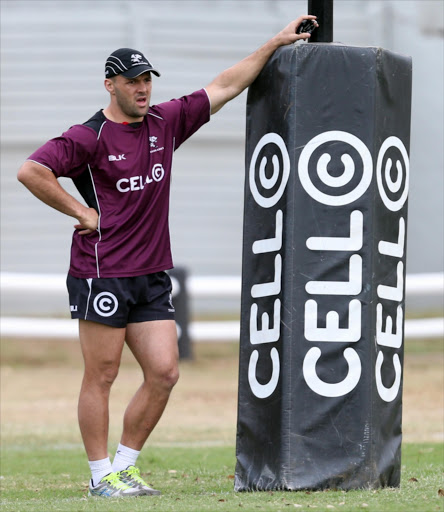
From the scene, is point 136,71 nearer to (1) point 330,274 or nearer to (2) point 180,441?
(1) point 330,274

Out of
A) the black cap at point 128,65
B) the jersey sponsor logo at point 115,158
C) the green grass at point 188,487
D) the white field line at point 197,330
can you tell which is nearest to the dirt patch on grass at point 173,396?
the white field line at point 197,330

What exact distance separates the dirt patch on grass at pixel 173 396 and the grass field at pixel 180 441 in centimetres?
1

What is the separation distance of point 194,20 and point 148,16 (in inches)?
27.9

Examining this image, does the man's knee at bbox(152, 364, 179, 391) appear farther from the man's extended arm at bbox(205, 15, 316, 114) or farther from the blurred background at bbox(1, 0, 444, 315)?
the blurred background at bbox(1, 0, 444, 315)

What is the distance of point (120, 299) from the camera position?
5.68m

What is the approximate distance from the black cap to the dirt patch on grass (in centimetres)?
414

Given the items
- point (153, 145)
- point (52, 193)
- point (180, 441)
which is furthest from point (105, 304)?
point (180, 441)

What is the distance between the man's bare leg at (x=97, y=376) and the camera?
5.74 metres

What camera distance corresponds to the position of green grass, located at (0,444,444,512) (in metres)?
4.93

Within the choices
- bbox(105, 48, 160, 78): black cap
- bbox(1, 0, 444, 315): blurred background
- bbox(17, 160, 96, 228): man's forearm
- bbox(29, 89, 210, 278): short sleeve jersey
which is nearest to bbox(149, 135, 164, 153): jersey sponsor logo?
bbox(29, 89, 210, 278): short sleeve jersey

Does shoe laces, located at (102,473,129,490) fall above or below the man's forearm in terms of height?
below

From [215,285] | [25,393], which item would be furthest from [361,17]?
[25,393]

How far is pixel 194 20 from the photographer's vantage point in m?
19.7

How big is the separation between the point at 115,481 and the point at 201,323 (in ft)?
29.5
